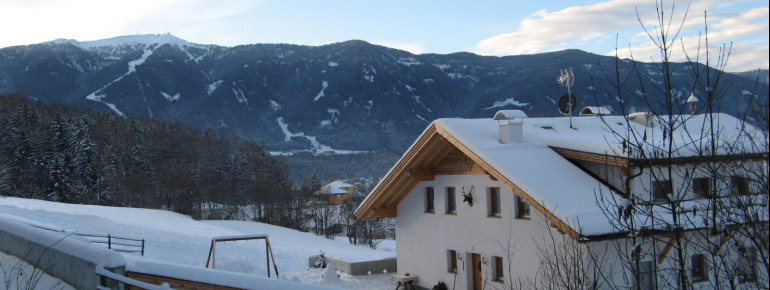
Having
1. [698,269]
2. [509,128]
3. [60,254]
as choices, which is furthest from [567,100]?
[60,254]

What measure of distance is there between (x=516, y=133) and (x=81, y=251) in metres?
12.0

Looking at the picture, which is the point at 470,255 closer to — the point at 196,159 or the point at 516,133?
the point at 516,133

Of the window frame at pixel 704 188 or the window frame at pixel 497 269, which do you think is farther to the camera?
the window frame at pixel 497 269

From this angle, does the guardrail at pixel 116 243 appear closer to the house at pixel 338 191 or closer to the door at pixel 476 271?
the door at pixel 476 271

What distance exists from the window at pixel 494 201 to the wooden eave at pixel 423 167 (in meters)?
0.59

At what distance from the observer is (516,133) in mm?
17719

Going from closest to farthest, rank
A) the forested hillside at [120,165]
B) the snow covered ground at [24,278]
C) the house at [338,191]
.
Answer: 1. the snow covered ground at [24,278]
2. the forested hillside at [120,165]
3. the house at [338,191]

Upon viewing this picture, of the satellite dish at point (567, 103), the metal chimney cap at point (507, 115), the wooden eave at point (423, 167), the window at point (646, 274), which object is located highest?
the satellite dish at point (567, 103)

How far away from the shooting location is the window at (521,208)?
16.7 metres

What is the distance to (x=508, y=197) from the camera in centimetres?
1709

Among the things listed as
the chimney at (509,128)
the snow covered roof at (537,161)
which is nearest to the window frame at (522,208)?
the snow covered roof at (537,161)

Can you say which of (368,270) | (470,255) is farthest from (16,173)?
(470,255)

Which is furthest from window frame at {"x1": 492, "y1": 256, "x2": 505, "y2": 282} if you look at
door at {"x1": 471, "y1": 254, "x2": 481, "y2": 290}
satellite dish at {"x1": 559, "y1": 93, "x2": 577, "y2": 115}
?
satellite dish at {"x1": 559, "y1": 93, "x2": 577, "y2": 115}

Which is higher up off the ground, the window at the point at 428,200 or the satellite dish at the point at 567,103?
the satellite dish at the point at 567,103
